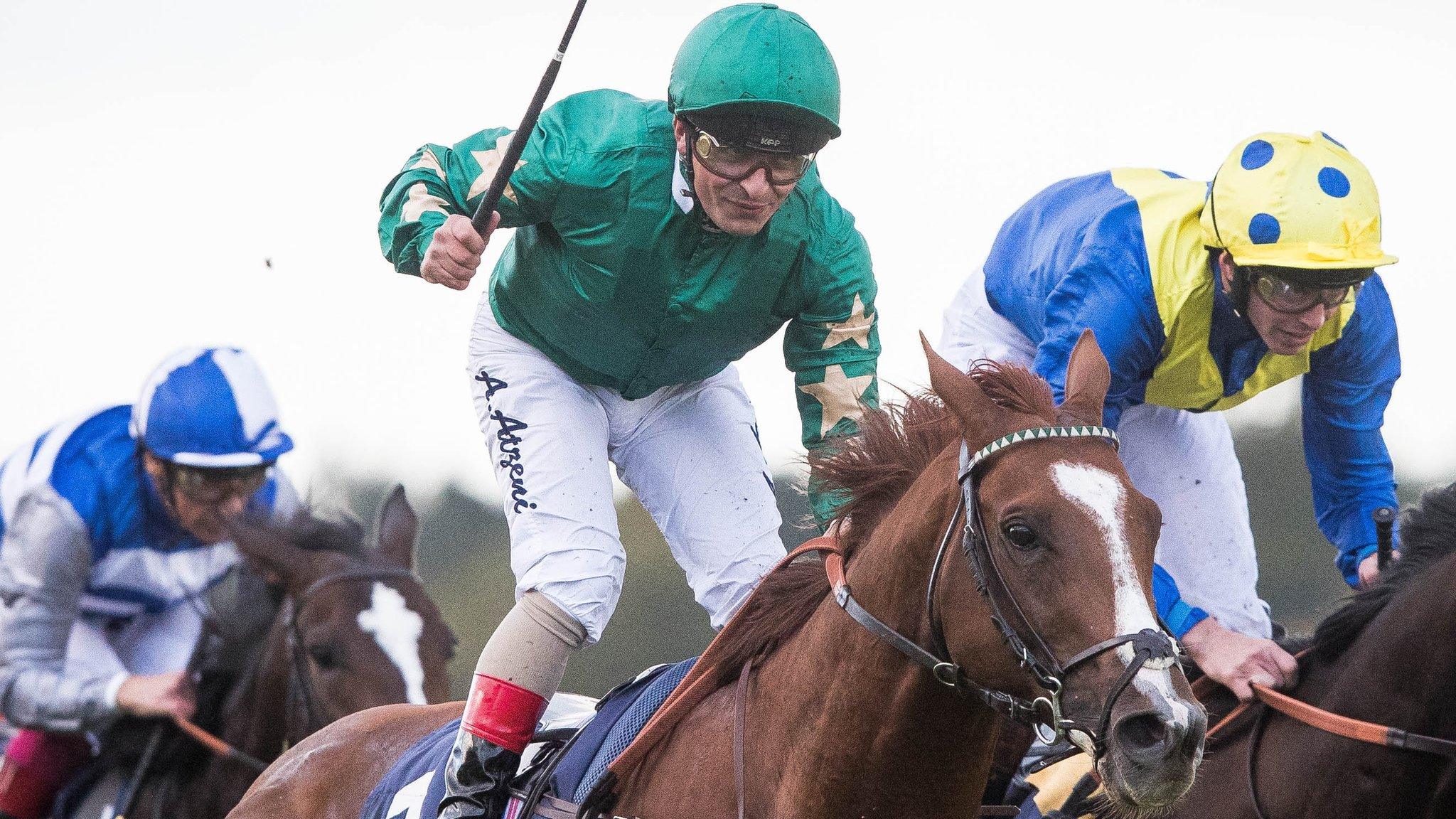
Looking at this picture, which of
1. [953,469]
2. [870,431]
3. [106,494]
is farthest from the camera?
[106,494]

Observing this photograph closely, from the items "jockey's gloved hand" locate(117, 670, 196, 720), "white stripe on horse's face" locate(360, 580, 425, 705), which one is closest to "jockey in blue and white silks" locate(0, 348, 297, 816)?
"jockey's gloved hand" locate(117, 670, 196, 720)

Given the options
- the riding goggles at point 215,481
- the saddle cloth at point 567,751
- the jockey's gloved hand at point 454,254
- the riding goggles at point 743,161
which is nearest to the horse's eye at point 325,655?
the riding goggles at point 215,481

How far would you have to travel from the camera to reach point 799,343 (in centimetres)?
384

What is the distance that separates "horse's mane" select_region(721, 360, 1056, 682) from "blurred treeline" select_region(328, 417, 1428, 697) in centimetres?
1201

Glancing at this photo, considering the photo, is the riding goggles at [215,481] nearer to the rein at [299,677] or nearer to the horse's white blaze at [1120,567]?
the rein at [299,677]

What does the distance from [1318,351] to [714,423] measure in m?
1.62

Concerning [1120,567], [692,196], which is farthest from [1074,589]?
[692,196]

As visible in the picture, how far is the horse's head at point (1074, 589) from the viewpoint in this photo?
93.9 inches

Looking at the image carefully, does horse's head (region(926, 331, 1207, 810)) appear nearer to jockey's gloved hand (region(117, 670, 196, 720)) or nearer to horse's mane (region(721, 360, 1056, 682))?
horse's mane (region(721, 360, 1056, 682))

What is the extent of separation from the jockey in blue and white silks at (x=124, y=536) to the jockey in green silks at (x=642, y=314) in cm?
170

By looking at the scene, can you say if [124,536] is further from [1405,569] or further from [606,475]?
[1405,569]

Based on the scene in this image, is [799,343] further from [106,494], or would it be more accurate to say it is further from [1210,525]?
[106,494]

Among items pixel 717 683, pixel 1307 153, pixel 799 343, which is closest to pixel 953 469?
pixel 717 683

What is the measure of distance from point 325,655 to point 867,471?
101 inches
